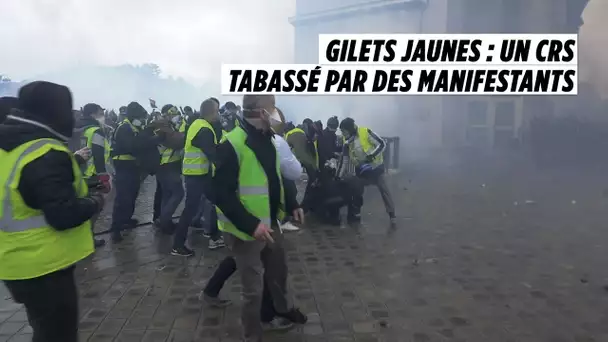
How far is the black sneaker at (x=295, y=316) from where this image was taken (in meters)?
3.52

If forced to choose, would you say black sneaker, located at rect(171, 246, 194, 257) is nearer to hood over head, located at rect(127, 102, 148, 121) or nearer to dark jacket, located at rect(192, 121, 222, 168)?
dark jacket, located at rect(192, 121, 222, 168)

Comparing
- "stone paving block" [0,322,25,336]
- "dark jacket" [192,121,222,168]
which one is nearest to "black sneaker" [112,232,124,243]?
"dark jacket" [192,121,222,168]

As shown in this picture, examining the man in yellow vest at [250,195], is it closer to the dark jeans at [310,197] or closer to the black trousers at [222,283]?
the black trousers at [222,283]

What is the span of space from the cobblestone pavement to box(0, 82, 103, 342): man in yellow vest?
4.37ft

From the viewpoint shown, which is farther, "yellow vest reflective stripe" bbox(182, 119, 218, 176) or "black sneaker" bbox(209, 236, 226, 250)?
"black sneaker" bbox(209, 236, 226, 250)

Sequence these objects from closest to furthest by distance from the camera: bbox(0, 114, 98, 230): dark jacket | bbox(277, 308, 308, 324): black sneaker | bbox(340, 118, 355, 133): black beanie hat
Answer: bbox(0, 114, 98, 230): dark jacket, bbox(277, 308, 308, 324): black sneaker, bbox(340, 118, 355, 133): black beanie hat

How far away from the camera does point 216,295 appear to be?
3.99m

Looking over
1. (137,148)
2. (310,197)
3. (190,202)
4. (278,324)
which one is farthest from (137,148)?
(278,324)

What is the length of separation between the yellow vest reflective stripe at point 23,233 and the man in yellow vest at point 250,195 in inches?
37.7

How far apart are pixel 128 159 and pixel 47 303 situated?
4.25m

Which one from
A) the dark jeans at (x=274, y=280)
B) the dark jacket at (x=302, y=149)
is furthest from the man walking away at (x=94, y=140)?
the dark jeans at (x=274, y=280)

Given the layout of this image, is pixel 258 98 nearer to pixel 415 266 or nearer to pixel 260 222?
pixel 260 222

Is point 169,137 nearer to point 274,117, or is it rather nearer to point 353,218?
point 353,218

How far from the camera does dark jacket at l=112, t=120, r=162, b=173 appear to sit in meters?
6.12
